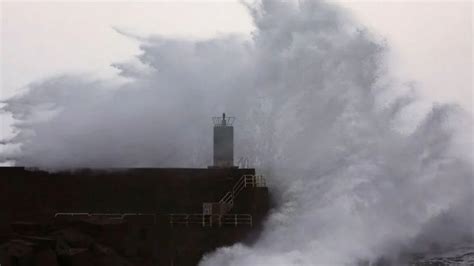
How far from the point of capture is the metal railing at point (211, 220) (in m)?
22.5

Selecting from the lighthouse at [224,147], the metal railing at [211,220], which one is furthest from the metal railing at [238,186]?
the lighthouse at [224,147]

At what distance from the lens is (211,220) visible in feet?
74.0

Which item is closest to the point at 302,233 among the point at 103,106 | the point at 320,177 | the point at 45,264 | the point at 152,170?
the point at 320,177

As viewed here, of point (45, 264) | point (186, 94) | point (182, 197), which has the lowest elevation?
point (45, 264)

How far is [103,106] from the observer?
28672 millimetres

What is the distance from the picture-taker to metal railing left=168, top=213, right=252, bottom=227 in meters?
22.5

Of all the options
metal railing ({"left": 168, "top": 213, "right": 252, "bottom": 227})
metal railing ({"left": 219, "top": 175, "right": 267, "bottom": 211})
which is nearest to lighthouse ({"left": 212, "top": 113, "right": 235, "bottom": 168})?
metal railing ({"left": 219, "top": 175, "right": 267, "bottom": 211})

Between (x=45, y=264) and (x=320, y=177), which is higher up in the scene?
(x=320, y=177)

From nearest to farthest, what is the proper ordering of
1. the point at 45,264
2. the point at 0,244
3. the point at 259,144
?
1. the point at 45,264
2. the point at 0,244
3. the point at 259,144

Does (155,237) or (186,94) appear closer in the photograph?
(155,237)

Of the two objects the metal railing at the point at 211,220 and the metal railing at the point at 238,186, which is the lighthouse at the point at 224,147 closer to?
the metal railing at the point at 238,186

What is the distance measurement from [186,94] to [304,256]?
34.6 ft

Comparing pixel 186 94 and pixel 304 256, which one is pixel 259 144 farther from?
pixel 304 256

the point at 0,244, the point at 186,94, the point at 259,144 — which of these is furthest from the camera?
the point at 186,94
